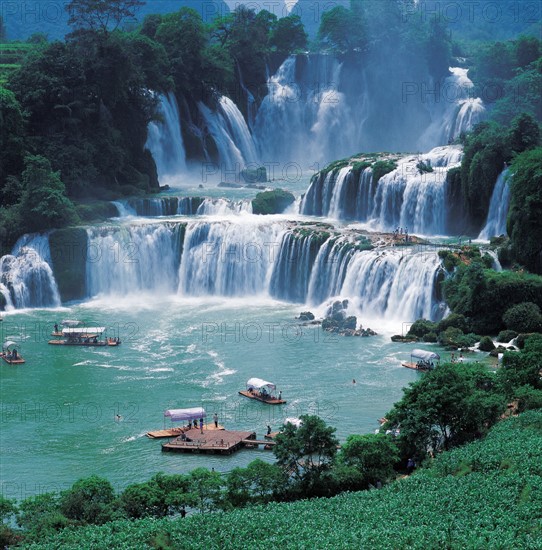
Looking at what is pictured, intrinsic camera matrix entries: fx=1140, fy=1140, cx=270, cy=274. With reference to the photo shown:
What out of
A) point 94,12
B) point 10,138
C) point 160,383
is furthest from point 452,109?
point 160,383

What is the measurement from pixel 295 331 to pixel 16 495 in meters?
18.3

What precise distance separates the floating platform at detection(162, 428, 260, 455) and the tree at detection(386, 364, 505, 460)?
198 inches

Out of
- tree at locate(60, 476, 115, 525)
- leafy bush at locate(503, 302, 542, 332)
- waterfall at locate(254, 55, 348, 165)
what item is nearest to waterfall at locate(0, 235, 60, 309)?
leafy bush at locate(503, 302, 542, 332)

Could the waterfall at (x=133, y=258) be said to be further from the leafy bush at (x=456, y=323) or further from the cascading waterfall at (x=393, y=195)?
the leafy bush at (x=456, y=323)

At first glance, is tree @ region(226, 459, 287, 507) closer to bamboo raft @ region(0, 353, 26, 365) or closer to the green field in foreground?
the green field in foreground

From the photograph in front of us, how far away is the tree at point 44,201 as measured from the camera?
56625 millimetres

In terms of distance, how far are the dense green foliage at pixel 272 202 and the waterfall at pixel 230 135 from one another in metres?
12.8

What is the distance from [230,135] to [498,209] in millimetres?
30246

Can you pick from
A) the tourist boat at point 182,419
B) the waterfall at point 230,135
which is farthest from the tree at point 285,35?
the tourist boat at point 182,419

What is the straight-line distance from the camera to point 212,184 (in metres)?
74.4

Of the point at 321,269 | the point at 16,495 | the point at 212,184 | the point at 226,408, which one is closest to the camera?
the point at 16,495

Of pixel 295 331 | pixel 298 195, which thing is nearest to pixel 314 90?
pixel 298 195

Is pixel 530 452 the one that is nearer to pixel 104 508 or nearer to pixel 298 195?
pixel 104 508

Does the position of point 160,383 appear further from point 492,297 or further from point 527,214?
point 527,214
